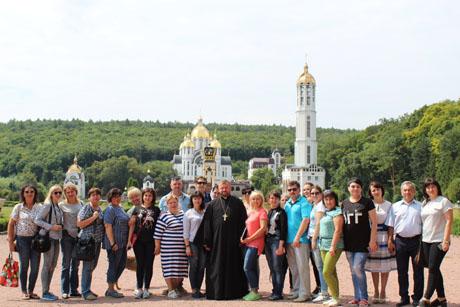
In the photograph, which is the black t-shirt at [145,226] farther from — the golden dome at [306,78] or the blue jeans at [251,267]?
the golden dome at [306,78]

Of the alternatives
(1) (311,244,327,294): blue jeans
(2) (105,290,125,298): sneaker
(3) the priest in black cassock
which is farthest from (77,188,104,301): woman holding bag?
(1) (311,244,327,294): blue jeans

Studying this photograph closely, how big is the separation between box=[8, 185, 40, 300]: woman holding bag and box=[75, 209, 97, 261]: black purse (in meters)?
0.65

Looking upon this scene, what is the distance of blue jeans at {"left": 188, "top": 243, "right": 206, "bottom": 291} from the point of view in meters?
11.5

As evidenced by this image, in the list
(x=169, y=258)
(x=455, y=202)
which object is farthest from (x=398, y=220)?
(x=455, y=202)

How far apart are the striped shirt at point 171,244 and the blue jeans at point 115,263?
1.98ft

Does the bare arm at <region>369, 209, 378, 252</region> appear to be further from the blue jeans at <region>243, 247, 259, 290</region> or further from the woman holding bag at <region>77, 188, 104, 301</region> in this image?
the woman holding bag at <region>77, 188, 104, 301</region>

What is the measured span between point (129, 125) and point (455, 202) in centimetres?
13259

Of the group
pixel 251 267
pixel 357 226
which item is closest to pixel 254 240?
pixel 251 267

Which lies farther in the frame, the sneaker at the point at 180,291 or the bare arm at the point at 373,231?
the sneaker at the point at 180,291

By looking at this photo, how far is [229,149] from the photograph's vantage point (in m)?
144

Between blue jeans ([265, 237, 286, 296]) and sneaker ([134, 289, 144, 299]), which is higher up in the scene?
blue jeans ([265, 237, 286, 296])

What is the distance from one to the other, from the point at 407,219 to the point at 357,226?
77 centimetres

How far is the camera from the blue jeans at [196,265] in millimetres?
11539

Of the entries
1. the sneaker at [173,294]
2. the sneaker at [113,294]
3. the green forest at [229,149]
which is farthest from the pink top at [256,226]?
the green forest at [229,149]
